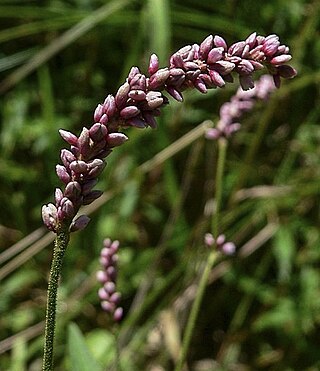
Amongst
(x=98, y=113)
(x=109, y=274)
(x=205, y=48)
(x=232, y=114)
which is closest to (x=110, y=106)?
(x=98, y=113)

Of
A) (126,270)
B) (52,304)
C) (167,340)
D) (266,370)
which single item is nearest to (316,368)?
(266,370)

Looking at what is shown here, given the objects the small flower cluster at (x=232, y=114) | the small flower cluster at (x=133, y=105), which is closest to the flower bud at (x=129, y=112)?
the small flower cluster at (x=133, y=105)

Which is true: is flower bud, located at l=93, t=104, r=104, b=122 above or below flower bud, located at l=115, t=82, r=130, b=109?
below

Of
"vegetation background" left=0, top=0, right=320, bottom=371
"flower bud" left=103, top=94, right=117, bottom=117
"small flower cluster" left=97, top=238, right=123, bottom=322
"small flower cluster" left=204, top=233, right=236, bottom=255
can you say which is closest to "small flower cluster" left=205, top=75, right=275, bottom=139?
"small flower cluster" left=204, top=233, right=236, bottom=255

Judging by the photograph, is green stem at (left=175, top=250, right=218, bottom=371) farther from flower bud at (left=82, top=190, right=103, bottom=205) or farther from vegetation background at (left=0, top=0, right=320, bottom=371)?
vegetation background at (left=0, top=0, right=320, bottom=371)

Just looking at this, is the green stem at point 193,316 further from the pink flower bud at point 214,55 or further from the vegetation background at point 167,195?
the vegetation background at point 167,195

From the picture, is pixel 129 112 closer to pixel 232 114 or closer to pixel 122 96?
pixel 122 96
